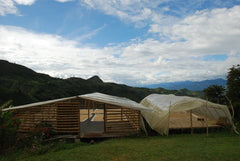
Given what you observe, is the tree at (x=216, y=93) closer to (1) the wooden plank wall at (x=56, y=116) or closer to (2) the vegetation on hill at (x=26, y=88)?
(1) the wooden plank wall at (x=56, y=116)

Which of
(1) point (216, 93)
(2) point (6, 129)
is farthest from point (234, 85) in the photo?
(2) point (6, 129)

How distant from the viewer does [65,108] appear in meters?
8.87

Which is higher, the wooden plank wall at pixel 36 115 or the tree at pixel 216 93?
the tree at pixel 216 93

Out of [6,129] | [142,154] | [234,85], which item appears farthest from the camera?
[234,85]

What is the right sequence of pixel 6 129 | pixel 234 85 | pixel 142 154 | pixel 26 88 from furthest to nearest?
pixel 26 88
pixel 234 85
pixel 6 129
pixel 142 154

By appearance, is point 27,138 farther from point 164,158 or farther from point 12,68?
point 12,68

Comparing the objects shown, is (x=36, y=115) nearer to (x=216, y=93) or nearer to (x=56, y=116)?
(x=56, y=116)

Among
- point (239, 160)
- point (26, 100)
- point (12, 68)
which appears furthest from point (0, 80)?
point (239, 160)

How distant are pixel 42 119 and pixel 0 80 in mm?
53294

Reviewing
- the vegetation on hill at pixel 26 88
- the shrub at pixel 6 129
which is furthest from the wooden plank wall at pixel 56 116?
the vegetation on hill at pixel 26 88

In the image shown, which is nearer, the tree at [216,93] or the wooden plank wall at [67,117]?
the wooden plank wall at [67,117]

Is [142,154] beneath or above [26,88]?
beneath

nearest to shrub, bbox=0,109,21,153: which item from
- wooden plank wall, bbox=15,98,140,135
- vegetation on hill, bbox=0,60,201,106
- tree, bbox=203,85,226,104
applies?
wooden plank wall, bbox=15,98,140,135

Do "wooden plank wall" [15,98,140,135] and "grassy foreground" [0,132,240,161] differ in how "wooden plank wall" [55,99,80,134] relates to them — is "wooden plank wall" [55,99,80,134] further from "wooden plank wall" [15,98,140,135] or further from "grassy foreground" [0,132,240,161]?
"grassy foreground" [0,132,240,161]
